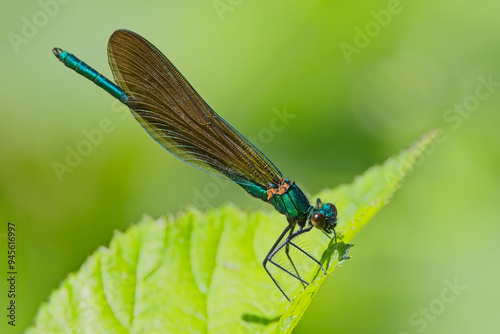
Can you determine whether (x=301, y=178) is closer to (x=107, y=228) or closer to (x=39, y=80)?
(x=107, y=228)

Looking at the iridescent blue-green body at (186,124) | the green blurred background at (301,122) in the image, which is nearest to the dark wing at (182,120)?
the iridescent blue-green body at (186,124)

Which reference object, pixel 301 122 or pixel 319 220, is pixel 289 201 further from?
pixel 301 122

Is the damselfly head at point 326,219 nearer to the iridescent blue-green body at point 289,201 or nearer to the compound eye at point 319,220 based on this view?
the compound eye at point 319,220

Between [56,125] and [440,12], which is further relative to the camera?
[440,12]

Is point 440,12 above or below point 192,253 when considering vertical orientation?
above

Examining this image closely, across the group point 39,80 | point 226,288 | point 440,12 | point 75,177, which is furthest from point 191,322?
point 440,12

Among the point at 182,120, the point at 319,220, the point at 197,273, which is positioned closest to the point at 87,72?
the point at 182,120
